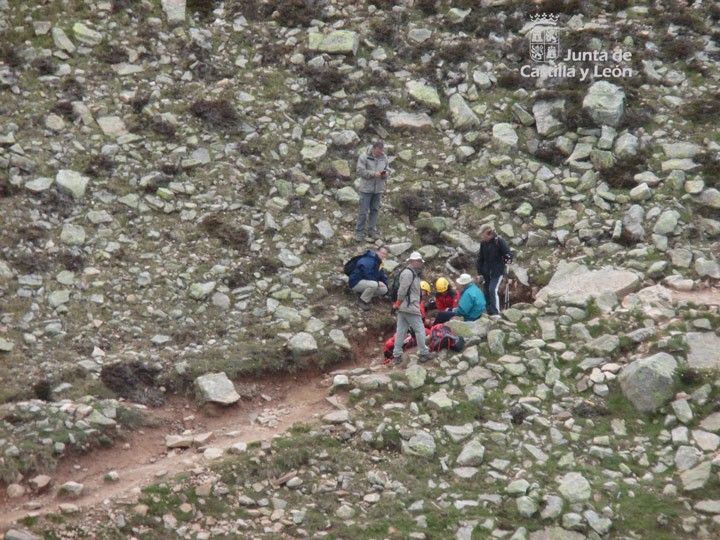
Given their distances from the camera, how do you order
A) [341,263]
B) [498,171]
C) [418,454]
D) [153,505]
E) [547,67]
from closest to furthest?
[153,505] < [418,454] < [341,263] < [498,171] < [547,67]

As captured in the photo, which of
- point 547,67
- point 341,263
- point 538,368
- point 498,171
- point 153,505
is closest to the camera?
point 153,505

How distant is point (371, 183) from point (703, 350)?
8.89 metres

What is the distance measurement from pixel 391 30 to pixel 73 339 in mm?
14934

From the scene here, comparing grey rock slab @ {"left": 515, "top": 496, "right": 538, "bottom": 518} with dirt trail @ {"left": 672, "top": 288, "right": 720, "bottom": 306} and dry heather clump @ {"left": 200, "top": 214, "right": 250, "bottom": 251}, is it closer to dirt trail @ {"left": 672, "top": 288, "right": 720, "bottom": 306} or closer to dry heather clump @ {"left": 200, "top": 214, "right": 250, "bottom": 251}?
dirt trail @ {"left": 672, "top": 288, "right": 720, "bottom": 306}

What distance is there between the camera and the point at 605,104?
27156mm

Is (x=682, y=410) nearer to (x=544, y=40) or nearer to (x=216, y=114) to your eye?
(x=216, y=114)

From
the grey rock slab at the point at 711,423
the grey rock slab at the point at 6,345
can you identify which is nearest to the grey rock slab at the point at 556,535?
the grey rock slab at the point at 711,423

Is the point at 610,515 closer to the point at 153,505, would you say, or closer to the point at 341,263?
the point at 153,505

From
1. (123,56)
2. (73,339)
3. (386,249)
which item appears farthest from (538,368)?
(123,56)

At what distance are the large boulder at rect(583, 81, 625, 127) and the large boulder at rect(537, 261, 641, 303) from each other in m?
5.92

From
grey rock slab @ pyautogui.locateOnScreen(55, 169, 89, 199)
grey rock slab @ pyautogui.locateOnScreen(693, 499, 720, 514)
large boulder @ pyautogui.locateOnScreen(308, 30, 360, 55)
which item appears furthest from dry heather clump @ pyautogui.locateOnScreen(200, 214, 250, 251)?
grey rock slab @ pyautogui.locateOnScreen(693, 499, 720, 514)

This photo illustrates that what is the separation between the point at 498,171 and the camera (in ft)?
85.7

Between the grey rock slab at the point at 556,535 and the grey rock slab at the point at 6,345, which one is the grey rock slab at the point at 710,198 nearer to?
the grey rock slab at the point at 556,535

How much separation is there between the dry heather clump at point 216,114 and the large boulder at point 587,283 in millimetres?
9877
